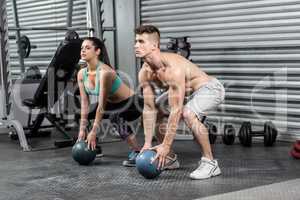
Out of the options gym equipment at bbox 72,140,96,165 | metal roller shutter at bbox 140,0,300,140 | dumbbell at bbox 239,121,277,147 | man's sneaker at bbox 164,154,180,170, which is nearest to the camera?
man's sneaker at bbox 164,154,180,170

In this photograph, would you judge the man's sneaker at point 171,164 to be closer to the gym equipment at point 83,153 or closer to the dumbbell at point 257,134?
the gym equipment at point 83,153

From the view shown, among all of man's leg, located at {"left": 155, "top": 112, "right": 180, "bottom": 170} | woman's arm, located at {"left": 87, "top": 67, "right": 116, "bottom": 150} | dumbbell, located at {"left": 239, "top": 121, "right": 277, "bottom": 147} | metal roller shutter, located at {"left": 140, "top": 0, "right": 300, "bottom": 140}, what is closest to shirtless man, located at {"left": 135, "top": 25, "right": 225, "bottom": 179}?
man's leg, located at {"left": 155, "top": 112, "right": 180, "bottom": 170}

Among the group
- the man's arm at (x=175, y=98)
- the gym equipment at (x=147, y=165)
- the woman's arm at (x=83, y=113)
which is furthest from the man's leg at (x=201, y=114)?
the woman's arm at (x=83, y=113)

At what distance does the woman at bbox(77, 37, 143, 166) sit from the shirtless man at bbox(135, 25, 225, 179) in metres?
0.48

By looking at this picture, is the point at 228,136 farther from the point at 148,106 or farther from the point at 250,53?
the point at 148,106

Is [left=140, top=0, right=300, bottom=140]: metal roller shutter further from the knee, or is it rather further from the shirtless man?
the knee

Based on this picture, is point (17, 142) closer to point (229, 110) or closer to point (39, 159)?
point (39, 159)

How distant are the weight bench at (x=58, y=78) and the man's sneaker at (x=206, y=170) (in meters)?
1.91

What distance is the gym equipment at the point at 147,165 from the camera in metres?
3.34

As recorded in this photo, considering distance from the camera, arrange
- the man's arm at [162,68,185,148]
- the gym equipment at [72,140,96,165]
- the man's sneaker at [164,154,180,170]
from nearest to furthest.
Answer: the man's arm at [162,68,185,148] < the man's sneaker at [164,154,180,170] < the gym equipment at [72,140,96,165]

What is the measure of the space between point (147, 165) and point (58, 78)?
6.43ft

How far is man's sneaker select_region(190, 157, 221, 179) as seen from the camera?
347 centimetres

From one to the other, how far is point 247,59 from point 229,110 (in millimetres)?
603

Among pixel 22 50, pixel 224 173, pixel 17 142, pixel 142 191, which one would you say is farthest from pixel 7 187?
pixel 22 50
